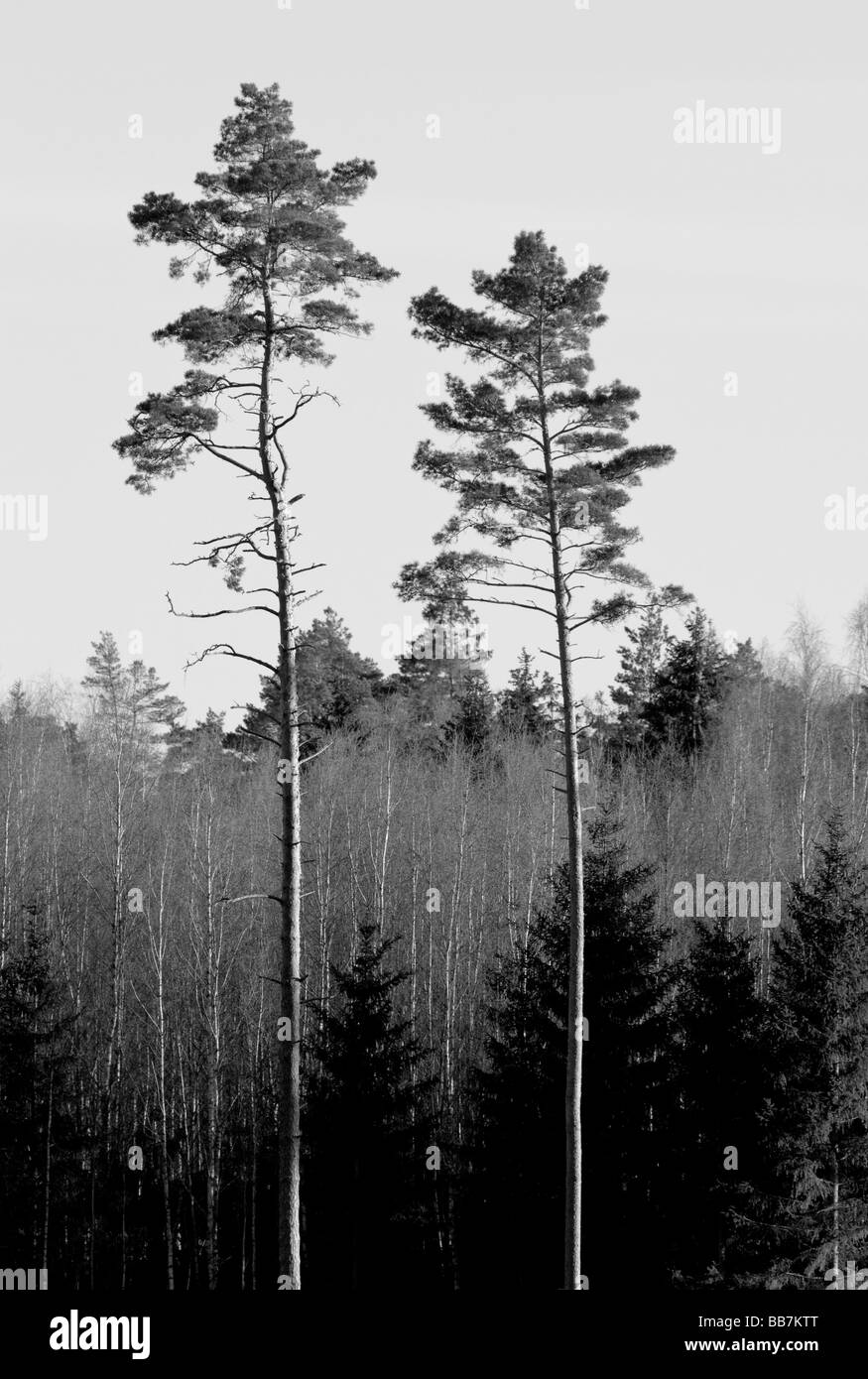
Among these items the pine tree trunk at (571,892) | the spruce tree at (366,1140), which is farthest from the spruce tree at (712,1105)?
the spruce tree at (366,1140)

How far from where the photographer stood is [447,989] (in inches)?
1634

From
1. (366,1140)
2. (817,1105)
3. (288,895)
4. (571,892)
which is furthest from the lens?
(366,1140)

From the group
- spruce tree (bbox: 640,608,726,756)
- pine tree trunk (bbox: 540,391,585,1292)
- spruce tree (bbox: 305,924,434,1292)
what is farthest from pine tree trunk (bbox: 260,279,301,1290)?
spruce tree (bbox: 640,608,726,756)

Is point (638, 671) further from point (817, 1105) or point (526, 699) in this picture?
point (817, 1105)

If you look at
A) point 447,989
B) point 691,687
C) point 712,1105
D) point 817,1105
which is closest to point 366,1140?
point 712,1105

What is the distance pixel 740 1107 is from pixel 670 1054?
169 cm

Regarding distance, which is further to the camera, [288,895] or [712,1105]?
[712,1105]

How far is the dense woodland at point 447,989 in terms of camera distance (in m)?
27.2

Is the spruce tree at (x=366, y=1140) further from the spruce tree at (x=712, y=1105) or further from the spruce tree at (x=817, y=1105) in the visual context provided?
the spruce tree at (x=817, y=1105)

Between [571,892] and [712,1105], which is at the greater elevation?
[571,892]

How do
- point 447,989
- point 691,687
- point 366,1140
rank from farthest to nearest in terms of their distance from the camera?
point 691,687
point 447,989
point 366,1140

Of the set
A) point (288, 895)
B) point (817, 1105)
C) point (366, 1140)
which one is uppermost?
point (288, 895)
